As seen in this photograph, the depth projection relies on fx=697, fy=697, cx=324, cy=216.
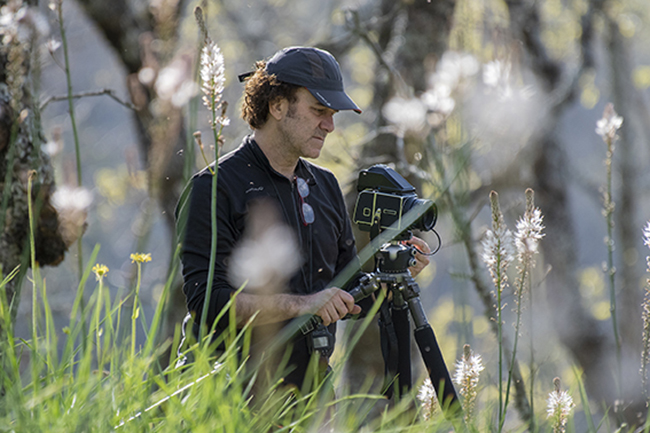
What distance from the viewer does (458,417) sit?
52.8 inches

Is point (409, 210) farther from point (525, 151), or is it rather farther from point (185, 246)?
point (525, 151)

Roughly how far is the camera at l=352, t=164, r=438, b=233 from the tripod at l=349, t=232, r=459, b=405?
0.24 ft

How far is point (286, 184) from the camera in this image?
238 centimetres

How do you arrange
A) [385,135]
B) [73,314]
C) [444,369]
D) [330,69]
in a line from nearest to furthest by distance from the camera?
[73,314] < [444,369] < [330,69] < [385,135]

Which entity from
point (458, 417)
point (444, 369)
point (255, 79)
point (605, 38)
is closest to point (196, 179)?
point (255, 79)

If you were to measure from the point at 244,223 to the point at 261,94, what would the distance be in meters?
0.52

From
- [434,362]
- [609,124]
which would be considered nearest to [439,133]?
[609,124]

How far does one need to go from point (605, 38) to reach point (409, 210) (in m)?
8.56

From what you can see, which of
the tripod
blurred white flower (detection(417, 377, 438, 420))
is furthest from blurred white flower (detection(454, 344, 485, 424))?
the tripod

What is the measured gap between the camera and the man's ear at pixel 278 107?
2.40 meters

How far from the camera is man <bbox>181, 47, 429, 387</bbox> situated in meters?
2.14

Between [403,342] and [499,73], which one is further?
[499,73]

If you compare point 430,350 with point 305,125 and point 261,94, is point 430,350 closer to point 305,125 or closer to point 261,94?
point 305,125

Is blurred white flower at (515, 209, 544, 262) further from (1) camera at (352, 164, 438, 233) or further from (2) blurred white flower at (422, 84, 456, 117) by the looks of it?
(2) blurred white flower at (422, 84, 456, 117)
